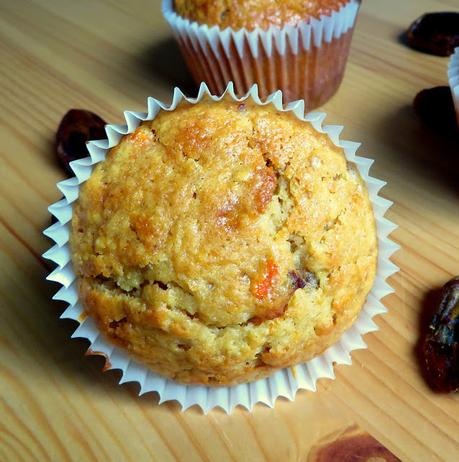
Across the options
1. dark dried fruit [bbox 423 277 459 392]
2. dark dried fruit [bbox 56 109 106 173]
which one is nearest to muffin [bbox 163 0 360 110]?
dark dried fruit [bbox 56 109 106 173]

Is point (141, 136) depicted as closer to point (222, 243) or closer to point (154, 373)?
point (222, 243)

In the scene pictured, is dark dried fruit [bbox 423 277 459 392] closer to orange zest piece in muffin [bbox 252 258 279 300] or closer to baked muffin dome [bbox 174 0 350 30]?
orange zest piece in muffin [bbox 252 258 279 300]

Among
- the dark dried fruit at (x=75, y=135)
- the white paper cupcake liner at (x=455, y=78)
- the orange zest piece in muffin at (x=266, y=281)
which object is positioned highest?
the dark dried fruit at (x=75, y=135)

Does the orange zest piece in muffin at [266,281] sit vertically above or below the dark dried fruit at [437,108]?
above

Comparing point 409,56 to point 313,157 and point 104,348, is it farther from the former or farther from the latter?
point 104,348

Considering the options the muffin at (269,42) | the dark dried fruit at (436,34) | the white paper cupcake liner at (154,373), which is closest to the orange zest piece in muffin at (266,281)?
the white paper cupcake liner at (154,373)

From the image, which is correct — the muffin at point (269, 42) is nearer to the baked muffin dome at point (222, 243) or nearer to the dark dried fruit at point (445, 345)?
the baked muffin dome at point (222, 243)
